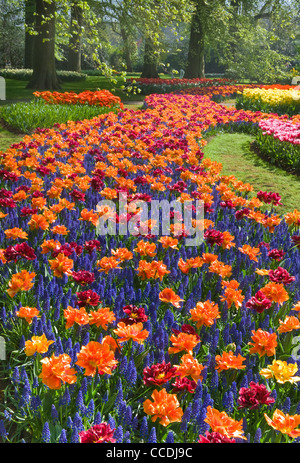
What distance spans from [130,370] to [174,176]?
433 centimetres

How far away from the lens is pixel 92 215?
381cm

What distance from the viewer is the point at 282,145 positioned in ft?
31.9

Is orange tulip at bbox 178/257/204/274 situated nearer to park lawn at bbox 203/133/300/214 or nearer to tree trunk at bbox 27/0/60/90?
park lawn at bbox 203/133/300/214

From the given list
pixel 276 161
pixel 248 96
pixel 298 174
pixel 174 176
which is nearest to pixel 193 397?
pixel 174 176

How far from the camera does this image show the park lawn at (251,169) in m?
7.28

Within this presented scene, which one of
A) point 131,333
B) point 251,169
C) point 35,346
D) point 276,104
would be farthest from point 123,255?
point 276,104

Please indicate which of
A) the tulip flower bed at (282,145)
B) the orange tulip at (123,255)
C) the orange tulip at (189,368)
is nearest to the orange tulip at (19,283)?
the orange tulip at (123,255)

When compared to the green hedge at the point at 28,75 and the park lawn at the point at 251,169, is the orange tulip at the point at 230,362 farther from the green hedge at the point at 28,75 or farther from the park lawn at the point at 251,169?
the green hedge at the point at 28,75

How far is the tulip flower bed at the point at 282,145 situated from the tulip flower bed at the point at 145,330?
4612 millimetres

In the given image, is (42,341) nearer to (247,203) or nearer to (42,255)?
(42,255)

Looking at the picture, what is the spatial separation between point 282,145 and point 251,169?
1.24m

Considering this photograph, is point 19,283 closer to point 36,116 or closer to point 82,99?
point 36,116

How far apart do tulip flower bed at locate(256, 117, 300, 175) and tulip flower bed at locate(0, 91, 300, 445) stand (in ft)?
15.1
